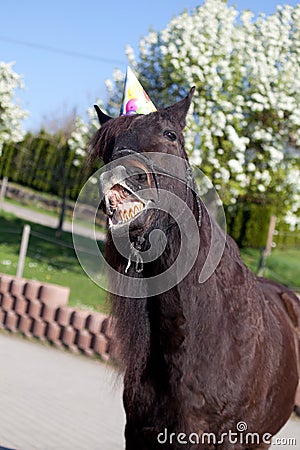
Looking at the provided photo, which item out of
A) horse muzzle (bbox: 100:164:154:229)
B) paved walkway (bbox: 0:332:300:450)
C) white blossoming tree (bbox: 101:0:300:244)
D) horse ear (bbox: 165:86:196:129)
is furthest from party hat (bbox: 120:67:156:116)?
white blossoming tree (bbox: 101:0:300:244)

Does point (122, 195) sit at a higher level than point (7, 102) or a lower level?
lower

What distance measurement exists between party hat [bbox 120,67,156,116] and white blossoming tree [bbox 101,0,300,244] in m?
10.4

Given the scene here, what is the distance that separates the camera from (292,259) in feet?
81.8

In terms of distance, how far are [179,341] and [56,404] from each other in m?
4.16

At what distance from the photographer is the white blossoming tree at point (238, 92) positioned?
14281 mm

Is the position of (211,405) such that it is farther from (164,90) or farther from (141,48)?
(141,48)

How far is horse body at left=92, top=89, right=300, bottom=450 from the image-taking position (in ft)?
8.88

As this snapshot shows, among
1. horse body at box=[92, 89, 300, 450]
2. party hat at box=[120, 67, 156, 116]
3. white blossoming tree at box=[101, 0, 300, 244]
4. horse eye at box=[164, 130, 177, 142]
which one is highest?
white blossoming tree at box=[101, 0, 300, 244]

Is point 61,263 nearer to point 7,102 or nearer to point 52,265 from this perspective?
point 52,265

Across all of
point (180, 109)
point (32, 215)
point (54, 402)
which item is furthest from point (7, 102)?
point (180, 109)

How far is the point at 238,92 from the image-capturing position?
48.6 feet

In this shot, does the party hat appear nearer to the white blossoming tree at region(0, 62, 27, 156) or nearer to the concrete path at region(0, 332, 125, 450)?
the concrete path at region(0, 332, 125, 450)

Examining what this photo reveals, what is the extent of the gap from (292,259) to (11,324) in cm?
1676

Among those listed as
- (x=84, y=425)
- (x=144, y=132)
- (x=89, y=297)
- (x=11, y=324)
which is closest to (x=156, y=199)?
(x=144, y=132)
